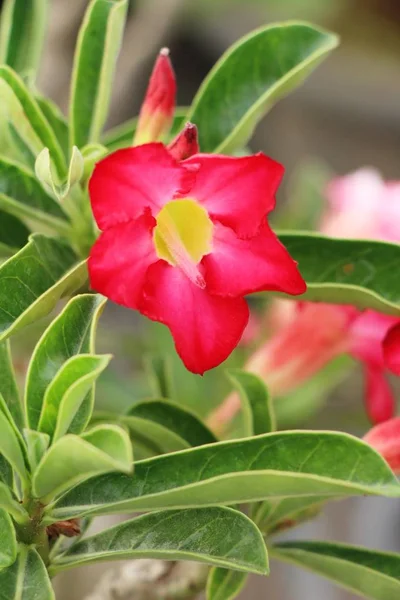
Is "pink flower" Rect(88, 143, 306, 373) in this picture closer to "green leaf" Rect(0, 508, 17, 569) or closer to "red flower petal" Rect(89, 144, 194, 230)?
"red flower petal" Rect(89, 144, 194, 230)

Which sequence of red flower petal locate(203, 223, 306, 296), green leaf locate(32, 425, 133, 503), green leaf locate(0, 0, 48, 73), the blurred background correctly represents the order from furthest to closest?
the blurred background → green leaf locate(0, 0, 48, 73) → red flower petal locate(203, 223, 306, 296) → green leaf locate(32, 425, 133, 503)

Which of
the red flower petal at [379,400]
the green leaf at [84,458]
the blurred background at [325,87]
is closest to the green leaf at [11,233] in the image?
the green leaf at [84,458]

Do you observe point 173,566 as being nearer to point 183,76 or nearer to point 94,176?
point 94,176

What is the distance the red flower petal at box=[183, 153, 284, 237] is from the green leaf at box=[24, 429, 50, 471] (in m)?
0.16

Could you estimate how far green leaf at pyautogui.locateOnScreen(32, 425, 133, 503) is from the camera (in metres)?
0.39

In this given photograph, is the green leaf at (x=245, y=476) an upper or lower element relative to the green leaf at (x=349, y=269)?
lower

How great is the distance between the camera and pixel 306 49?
0.64m

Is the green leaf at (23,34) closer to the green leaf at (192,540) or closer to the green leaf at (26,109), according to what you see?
the green leaf at (26,109)

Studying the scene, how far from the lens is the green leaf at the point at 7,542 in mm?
446

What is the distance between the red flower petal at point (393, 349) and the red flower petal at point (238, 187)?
13 cm

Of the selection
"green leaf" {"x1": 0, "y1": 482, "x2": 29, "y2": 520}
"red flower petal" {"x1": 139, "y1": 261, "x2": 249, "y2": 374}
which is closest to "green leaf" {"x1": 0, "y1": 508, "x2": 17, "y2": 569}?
"green leaf" {"x1": 0, "y1": 482, "x2": 29, "y2": 520}

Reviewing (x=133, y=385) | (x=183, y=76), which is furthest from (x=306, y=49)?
(x=183, y=76)

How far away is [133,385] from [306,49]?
25.5 inches

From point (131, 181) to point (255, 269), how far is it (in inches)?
3.5
